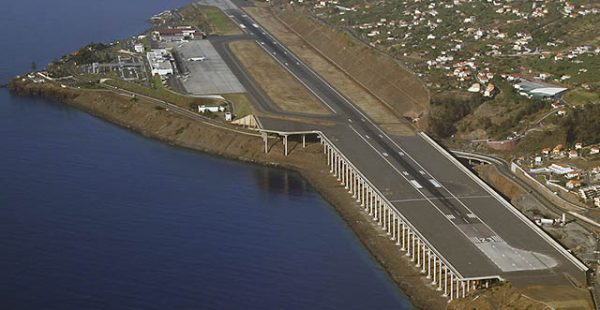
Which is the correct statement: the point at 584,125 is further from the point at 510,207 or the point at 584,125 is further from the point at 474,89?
Answer: the point at 510,207

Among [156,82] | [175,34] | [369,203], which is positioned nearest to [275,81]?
[156,82]

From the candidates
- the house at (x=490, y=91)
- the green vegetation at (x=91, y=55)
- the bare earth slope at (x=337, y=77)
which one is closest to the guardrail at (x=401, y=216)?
the bare earth slope at (x=337, y=77)

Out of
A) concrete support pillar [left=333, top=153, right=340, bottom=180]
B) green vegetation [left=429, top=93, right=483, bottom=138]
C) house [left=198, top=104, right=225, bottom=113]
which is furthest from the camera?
house [left=198, top=104, right=225, bottom=113]

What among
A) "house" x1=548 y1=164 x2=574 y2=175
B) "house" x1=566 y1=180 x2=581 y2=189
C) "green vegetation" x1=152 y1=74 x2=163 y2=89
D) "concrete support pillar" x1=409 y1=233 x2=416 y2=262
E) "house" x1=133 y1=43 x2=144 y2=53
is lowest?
"concrete support pillar" x1=409 y1=233 x2=416 y2=262

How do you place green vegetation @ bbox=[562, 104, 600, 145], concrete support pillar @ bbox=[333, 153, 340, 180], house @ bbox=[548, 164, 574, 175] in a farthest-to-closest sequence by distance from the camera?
1. concrete support pillar @ bbox=[333, 153, 340, 180]
2. green vegetation @ bbox=[562, 104, 600, 145]
3. house @ bbox=[548, 164, 574, 175]

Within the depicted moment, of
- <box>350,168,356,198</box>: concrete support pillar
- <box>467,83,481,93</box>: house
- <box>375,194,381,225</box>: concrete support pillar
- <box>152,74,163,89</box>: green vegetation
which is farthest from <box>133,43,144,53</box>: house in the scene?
<box>375,194,381,225</box>: concrete support pillar

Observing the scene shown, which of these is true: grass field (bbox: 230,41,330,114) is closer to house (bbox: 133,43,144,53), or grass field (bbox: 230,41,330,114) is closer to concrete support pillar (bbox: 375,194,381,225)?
house (bbox: 133,43,144,53)
